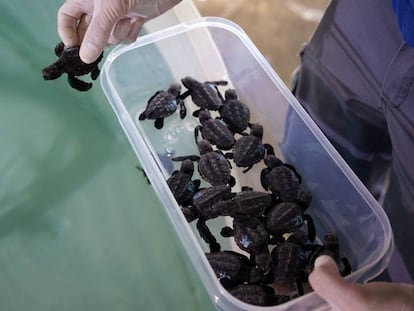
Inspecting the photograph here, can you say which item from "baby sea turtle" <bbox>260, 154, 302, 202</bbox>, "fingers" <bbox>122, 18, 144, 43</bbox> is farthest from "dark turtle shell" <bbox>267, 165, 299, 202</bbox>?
"fingers" <bbox>122, 18, 144, 43</bbox>

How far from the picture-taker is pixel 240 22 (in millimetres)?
1734

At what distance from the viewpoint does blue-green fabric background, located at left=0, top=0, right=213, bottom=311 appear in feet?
3.37

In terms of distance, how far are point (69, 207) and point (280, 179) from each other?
0.49 m

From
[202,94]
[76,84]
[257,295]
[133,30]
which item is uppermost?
[133,30]

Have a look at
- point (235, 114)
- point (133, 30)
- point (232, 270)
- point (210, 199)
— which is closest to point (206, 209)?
point (210, 199)

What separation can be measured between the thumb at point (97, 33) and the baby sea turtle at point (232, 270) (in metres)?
0.40

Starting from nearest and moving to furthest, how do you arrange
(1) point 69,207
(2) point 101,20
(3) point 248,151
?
(2) point 101,20, (3) point 248,151, (1) point 69,207

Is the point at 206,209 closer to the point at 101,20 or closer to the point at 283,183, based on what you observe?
the point at 283,183

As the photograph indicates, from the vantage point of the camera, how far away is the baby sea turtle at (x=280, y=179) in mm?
954

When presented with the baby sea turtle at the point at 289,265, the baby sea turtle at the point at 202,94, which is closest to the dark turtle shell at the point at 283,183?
the baby sea turtle at the point at 289,265

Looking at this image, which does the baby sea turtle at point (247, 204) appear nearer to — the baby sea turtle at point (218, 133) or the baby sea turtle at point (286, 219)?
the baby sea turtle at point (286, 219)

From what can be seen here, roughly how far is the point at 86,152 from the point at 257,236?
0.54 m

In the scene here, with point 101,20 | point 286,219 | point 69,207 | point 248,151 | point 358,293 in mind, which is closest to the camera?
point 358,293

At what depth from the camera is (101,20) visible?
80 centimetres
